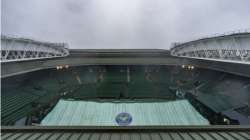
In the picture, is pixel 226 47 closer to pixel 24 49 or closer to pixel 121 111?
pixel 121 111

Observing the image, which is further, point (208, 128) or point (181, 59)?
point (181, 59)

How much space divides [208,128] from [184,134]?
71 cm

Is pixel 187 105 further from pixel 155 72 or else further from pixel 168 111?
pixel 155 72

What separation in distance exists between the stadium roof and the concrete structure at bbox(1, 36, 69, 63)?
19.3 feet

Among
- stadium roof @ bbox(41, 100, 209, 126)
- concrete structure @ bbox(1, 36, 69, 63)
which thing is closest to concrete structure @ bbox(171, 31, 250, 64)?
stadium roof @ bbox(41, 100, 209, 126)

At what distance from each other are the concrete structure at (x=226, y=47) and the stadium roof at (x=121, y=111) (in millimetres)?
5290

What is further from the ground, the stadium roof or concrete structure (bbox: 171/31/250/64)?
concrete structure (bbox: 171/31/250/64)

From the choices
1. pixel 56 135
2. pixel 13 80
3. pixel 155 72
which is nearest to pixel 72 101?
pixel 13 80

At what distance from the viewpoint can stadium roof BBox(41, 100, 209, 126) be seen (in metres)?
13.0

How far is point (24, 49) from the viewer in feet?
67.7

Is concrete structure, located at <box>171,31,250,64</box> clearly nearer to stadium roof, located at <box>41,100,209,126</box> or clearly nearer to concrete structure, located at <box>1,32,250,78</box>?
concrete structure, located at <box>1,32,250,78</box>

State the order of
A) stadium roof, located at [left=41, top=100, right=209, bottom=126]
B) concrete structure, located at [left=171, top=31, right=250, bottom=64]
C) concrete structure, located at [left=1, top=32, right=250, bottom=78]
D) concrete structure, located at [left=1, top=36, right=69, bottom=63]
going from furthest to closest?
1. concrete structure, located at [left=1, top=36, right=69, bottom=63]
2. concrete structure, located at [left=1, top=32, right=250, bottom=78]
3. concrete structure, located at [left=171, top=31, right=250, bottom=64]
4. stadium roof, located at [left=41, top=100, right=209, bottom=126]

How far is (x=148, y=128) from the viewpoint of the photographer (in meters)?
4.92

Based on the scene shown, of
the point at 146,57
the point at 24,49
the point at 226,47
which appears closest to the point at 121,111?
the point at 226,47
